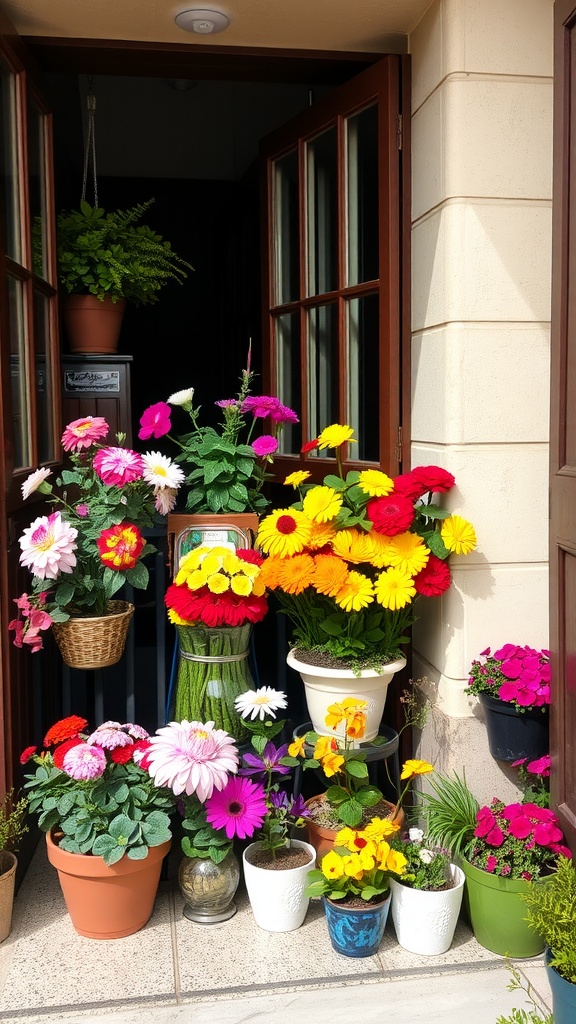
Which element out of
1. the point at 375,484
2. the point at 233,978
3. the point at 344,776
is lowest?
the point at 233,978

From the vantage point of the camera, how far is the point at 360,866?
2.14m

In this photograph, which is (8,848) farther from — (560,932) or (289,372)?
(289,372)

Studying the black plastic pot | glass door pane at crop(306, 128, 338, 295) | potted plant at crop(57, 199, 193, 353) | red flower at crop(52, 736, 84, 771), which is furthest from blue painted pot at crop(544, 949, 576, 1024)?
potted plant at crop(57, 199, 193, 353)

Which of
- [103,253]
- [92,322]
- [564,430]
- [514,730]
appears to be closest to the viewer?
[564,430]

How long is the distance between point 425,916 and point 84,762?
2.84 ft

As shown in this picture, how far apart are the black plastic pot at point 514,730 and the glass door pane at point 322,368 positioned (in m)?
0.99

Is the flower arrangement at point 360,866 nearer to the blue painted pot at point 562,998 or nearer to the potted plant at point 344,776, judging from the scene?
the potted plant at point 344,776

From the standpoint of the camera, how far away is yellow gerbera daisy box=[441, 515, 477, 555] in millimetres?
2379

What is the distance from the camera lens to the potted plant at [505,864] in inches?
85.2

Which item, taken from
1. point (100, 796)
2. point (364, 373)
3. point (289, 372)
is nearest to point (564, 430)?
point (364, 373)

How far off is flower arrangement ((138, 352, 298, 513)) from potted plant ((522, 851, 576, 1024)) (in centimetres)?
125

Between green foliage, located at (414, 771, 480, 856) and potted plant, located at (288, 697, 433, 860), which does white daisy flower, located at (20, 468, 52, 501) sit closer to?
potted plant, located at (288, 697, 433, 860)

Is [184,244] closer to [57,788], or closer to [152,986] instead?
[57,788]

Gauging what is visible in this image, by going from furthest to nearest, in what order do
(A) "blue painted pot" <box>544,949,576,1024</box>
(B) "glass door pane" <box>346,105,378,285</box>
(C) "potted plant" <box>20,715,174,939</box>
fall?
(B) "glass door pane" <box>346,105,378,285</box>, (C) "potted plant" <box>20,715,174,939</box>, (A) "blue painted pot" <box>544,949,576,1024</box>
